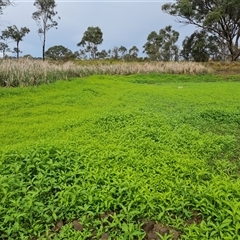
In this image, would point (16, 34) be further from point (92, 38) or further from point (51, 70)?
point (51, 70)

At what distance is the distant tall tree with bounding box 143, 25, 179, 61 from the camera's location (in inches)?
1296

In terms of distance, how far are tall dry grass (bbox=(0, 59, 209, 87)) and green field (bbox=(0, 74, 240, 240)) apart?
4.16m

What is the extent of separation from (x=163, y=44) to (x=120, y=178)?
1323 inches

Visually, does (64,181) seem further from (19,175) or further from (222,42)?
(222,42)

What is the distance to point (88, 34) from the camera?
3453 cm

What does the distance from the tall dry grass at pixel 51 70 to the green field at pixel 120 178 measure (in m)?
4.16

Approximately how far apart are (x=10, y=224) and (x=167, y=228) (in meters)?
1.23

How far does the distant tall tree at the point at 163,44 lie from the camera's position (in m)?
32.9

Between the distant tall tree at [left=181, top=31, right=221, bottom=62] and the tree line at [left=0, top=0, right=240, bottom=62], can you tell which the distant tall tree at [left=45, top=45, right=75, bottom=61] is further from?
the distant tall tree at [left=181, top=31, right=221, bottom=62]

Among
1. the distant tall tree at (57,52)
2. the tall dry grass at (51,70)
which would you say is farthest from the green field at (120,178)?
the distant tall tree at (57,52)

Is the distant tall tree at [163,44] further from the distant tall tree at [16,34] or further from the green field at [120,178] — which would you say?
the green field at [120,178]

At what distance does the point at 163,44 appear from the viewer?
33.5 m

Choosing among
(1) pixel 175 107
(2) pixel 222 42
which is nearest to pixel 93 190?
(1) pixel 175 107

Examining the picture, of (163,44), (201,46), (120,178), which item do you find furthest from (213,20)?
(120,178)
